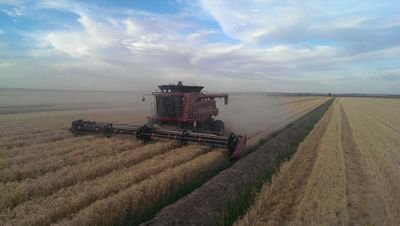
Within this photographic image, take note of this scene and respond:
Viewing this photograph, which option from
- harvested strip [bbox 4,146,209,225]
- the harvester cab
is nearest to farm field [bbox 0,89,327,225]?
harvested strip [bbox 4,146,209,225]

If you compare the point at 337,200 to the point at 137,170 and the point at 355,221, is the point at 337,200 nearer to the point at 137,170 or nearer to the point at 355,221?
the point at 355,221

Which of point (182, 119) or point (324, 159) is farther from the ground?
point (182, 119)

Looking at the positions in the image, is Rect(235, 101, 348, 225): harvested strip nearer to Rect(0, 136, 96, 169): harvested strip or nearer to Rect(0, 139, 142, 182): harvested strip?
Rect(0, 139, 142, 182): harvested strip

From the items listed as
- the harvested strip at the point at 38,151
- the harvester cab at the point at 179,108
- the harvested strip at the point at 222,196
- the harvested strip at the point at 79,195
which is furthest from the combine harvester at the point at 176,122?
the harvested strip at the point at 79,195

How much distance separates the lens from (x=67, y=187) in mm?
7418

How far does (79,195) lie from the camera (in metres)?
6.79

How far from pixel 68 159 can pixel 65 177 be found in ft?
6.79

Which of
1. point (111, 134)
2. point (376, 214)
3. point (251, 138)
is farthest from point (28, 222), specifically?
point (251, 138)

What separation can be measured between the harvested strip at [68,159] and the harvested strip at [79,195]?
1.79m

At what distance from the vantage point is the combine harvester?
496 inches

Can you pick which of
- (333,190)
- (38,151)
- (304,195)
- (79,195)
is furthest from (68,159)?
(333,190)

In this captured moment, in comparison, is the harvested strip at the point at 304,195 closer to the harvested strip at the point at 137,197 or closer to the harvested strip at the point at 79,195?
the harvested strip at the point at 137,197

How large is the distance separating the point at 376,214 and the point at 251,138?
9.37m

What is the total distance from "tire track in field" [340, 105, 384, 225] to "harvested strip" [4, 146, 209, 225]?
A: 15.4 feet
